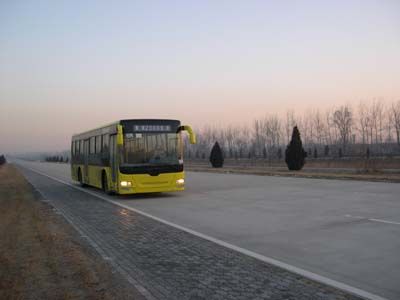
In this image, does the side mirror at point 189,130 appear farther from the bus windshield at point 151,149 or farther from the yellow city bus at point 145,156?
the bus windshield at point 151,149

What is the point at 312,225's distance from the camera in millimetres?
9617

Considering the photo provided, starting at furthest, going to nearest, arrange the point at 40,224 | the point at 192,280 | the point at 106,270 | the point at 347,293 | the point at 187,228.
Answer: the point at 40,224
the point at 187,228
the point at 106,270
the point at 192,280
the point at 347,293

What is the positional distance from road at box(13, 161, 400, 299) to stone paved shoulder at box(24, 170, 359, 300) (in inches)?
23.1

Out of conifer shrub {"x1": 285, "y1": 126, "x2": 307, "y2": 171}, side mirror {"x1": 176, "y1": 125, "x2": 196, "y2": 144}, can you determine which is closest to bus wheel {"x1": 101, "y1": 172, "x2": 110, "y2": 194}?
Result: side mirror {"x1": 176, "y1": 125, "x2": 196, "y2": 144}

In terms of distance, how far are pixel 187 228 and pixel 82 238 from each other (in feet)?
7.76

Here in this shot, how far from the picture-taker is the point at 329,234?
28.0 ft

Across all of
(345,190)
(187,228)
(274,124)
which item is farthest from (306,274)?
(274,124)

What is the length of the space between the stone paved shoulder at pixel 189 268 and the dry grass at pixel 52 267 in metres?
0.33

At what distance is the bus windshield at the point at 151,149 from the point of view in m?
15.8

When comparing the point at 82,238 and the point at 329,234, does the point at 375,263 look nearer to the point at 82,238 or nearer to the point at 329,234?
the point at 329,234

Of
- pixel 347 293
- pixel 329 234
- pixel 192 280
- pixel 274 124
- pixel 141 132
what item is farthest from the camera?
pixel 274 124

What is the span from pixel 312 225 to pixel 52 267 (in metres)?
5.72

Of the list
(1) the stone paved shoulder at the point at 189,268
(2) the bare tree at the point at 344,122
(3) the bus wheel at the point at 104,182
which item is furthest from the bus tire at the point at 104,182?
(2) the bare tree at the point at 344,122

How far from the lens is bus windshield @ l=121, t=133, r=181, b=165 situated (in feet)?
51.8
